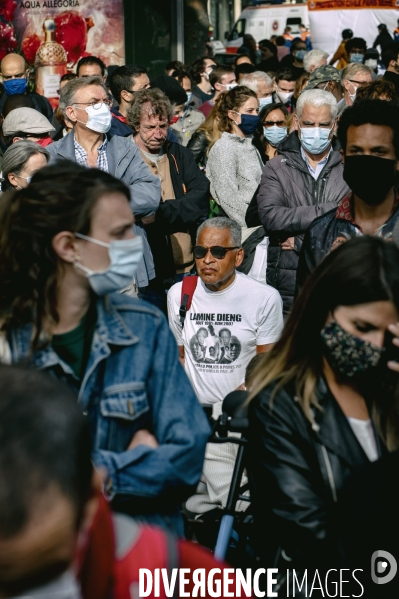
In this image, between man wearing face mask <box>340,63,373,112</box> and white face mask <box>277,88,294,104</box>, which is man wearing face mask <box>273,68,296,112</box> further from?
man wearing face mask <box>340,63,373,112</box>

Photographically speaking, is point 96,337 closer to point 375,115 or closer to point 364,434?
point 364,434

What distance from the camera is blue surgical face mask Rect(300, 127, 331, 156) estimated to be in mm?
6070

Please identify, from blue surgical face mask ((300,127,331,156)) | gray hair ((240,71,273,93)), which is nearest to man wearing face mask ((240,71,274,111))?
gray hair ((240,71,273,93))

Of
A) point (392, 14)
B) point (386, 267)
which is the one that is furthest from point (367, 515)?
point (392, 14)

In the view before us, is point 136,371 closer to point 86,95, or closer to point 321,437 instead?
point 321,437

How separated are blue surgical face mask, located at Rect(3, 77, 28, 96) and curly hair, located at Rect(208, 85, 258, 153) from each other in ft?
7.24

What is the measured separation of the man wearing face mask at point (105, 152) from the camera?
231 inches

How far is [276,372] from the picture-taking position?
2.69m

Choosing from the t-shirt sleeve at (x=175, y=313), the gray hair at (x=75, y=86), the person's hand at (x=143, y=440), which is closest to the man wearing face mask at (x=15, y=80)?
the gray hair at (x=75, y=86)

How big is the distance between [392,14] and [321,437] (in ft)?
59.0

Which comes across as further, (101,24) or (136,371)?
(101,24)

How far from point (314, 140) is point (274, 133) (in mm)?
2431

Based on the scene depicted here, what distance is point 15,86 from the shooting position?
9.17m

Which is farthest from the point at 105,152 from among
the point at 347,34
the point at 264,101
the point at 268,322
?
the point at 347,34
